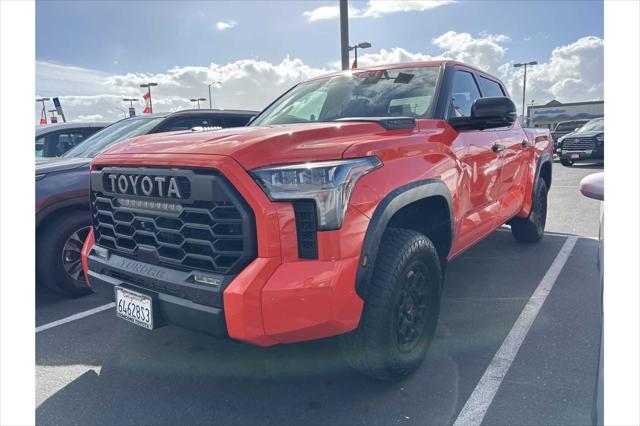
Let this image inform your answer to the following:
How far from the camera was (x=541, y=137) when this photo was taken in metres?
5.39

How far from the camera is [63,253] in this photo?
405cm

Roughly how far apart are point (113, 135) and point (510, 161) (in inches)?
162

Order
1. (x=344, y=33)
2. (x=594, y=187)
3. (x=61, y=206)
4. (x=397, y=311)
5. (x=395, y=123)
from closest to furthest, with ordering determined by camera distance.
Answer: (x=594, y=187), (x=397, y=311), (x=395, y=123), (x=61, y=206), (x=344, y=33)

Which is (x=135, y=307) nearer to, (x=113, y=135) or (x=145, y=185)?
(x=145, y=185)

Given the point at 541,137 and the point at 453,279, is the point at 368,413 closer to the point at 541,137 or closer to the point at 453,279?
the point at 453,279

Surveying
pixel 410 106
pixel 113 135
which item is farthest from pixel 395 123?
pixel 113 135

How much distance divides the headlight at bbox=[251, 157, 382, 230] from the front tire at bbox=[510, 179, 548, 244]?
3.77 meters

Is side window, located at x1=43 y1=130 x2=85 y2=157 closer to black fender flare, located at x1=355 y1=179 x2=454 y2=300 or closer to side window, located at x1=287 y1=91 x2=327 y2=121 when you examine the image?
side window, located at x1=287 y1=91 x2=327 y2=121

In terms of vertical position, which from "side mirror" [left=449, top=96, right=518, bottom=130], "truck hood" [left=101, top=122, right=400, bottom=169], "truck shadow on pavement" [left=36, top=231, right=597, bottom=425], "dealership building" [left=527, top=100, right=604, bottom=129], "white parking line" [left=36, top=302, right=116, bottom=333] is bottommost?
"truck shadow on pavement" [left=36, top=231, right=597, bottom=425]

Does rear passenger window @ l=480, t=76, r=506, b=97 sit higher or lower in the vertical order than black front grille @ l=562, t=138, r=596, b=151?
lower

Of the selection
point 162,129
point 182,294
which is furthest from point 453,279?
point 162,129

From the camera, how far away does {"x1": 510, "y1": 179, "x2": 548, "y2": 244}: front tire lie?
528 cm

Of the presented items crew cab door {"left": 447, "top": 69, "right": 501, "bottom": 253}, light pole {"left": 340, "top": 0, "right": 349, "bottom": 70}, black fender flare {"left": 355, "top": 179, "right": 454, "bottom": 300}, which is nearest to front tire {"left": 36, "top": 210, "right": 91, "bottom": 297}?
black fender flare {"left": 355, "top": 179, "right": 454, "bottom": 300}

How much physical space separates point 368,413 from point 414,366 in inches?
16.8
